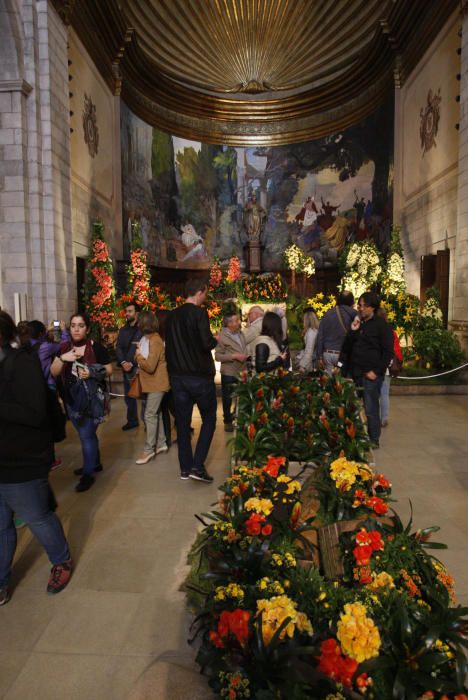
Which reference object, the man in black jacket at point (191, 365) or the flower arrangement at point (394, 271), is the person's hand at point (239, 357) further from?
the flower arrangement at point (394, 271)

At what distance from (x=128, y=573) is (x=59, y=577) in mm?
426

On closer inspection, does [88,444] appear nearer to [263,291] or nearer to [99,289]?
[99,289]

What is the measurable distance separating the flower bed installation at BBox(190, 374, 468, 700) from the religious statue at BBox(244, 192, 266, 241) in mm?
18726

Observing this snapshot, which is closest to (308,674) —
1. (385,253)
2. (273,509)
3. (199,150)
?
(273,509)

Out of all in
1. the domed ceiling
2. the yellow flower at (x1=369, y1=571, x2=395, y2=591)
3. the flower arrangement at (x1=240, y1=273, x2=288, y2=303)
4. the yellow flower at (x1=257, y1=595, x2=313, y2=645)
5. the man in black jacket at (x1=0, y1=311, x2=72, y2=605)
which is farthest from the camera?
the domed ceiling

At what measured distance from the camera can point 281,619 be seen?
1.76 m

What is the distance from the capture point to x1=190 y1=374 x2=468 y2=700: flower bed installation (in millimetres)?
1603

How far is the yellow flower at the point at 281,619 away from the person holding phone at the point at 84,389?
289 cm

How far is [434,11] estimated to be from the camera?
12.7 m

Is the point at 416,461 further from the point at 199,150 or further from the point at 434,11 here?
the point at 199,150

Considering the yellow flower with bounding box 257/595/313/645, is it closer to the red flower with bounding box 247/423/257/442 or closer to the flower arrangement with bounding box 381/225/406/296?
the red flower with bounding box 247/423/257/442

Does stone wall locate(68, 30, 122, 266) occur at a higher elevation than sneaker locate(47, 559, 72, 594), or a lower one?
higher

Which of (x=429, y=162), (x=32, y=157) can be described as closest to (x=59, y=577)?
(x=32, y=157)

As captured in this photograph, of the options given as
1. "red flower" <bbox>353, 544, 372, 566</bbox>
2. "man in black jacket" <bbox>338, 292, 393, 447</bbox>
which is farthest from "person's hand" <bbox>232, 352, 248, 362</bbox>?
"red flower" <bbox>353, 544, 372, 566</bbox>
